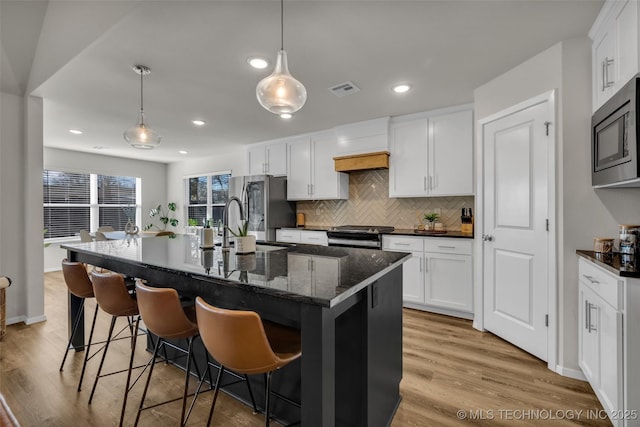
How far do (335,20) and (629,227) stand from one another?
2193mm

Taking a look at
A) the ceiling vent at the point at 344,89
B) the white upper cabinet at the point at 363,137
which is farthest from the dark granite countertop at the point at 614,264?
the white upper cabinet at the point at 363,137

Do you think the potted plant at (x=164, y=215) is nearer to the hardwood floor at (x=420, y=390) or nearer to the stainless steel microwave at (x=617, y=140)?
the hardwood floor at (x=420, y=390)

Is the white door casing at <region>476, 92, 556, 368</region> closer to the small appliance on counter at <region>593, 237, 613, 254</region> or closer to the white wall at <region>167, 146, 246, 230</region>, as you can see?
the small appliance on counter at <region>593, 237, 613, 254</region>

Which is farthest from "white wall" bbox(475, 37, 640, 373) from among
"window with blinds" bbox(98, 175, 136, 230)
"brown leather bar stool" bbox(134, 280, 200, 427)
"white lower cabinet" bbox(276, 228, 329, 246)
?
"window with blinds" bbox(98, 175, 136, 230)

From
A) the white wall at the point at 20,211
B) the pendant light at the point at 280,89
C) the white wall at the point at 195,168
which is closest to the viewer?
the pendant light at the point at 280,89

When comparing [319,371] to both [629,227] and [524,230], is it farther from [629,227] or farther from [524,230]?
[524,230]

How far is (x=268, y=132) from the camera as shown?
4715 millimetres

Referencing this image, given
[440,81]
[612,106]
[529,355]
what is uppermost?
[440,81]

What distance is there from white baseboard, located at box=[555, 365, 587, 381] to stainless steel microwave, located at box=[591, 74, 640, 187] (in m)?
1.31

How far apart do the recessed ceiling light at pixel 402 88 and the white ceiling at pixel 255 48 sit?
0.10 metres

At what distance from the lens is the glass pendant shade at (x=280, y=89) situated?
5.51 feet

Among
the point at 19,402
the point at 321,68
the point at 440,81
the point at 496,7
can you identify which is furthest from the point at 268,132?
the point at 19,402

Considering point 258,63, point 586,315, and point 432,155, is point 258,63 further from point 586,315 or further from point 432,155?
point 586,315

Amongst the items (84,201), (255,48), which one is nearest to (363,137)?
(255,48)
